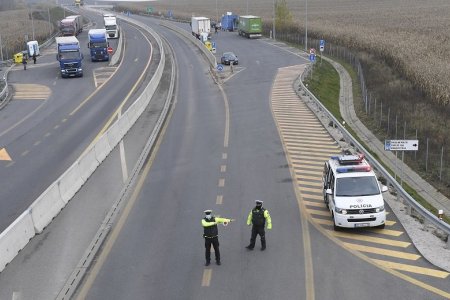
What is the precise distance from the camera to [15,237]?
59.1ft

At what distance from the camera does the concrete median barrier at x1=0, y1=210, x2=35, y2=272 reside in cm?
1717

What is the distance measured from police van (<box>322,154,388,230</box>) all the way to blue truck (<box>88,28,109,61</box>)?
50.8 m

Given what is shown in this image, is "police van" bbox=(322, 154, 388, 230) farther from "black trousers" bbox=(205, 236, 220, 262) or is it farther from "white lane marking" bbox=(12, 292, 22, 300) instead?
"white lane marking" bbox=(12, 292, 22, 300)

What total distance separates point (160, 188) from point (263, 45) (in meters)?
60.9

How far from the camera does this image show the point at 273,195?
23156 millimetres

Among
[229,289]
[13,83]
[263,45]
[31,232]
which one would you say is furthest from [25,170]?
[263,45]

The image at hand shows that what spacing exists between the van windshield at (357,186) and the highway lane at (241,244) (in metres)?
1.27

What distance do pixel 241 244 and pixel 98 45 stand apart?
53356 mm

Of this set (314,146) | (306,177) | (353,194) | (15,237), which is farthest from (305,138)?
(15,237)

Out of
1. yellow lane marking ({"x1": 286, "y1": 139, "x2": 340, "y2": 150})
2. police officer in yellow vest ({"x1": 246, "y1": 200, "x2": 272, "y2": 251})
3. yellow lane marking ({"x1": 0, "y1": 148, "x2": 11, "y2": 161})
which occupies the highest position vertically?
police officer in yellow vest ({"x1": 246, "y1": 200, "x2": 272, "y2": 251})

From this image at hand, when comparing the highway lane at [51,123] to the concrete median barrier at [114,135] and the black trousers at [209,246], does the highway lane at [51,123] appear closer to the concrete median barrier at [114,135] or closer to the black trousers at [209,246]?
the concrete median barrier at [114,135]

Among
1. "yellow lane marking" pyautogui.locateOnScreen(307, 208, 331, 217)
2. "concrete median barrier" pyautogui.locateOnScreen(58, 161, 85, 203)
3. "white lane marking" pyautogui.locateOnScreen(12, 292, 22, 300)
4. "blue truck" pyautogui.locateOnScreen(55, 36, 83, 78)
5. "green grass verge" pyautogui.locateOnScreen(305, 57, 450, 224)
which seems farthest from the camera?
"blue truck" pyautogui.locateOnScreen(55, 36, 83, 78)

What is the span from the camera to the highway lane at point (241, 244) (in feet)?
50.8

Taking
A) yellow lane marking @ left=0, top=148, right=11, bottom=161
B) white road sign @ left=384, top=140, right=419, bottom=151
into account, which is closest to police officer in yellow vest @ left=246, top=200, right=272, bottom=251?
white road sign @ left=384, top=140, right=419, bottom=151
